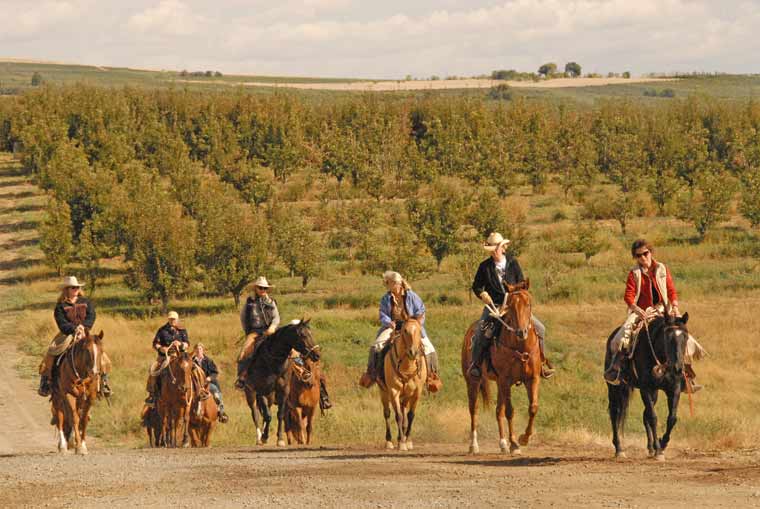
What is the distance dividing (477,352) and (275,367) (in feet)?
16.1

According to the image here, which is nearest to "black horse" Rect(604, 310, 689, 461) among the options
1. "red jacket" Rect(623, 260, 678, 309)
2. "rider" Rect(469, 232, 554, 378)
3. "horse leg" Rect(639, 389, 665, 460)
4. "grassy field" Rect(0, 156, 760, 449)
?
"horse leg" Rect(639, 389, 665, 460)

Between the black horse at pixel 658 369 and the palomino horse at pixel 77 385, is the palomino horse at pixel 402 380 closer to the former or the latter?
the black horse at pixel 658 369

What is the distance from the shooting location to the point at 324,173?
3157 inches

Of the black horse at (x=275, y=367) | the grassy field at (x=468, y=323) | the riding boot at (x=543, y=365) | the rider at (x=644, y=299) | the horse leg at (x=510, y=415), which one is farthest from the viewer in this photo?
the grassy field at (x=468, y=323)

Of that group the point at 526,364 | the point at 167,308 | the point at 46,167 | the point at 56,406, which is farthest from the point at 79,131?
the point at 526,364

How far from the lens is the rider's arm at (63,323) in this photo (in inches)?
763

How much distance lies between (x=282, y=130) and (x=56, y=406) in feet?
205

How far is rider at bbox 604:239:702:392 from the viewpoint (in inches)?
627

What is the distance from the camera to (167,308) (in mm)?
47406

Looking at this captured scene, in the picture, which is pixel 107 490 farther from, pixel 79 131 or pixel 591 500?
pixel 79 131

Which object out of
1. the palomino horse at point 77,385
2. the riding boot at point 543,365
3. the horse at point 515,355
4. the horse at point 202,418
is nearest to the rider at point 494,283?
the riding boot at point 543,365

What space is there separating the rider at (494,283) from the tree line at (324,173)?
30.8 m

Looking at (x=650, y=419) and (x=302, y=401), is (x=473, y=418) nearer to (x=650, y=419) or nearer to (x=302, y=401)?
(x=650, y=419)

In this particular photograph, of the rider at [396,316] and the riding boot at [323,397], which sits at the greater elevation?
the rider at [396,316]
